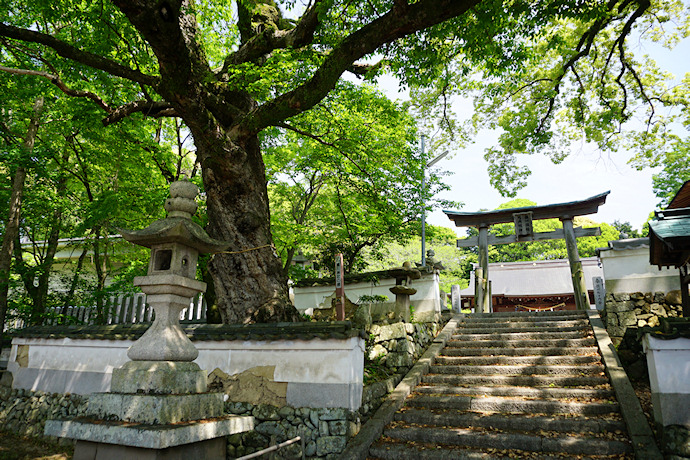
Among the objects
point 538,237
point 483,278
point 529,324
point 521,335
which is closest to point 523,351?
point 521,335

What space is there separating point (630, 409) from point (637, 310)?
5.18m

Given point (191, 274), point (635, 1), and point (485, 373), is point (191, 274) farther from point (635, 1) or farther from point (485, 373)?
point (635, 1)

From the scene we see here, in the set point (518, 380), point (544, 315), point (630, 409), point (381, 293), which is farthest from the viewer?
point (381, 293)

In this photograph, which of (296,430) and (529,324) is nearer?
(296,430)

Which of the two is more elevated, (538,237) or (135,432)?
(538,237)

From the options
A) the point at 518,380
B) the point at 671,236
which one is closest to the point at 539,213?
the point at 518,380

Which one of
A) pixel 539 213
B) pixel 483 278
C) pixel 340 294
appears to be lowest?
pixel 340 294

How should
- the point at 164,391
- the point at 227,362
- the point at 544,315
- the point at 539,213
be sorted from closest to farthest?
the point at 164,391
the point at 227,362
the point at 544,315
the point at 539,213

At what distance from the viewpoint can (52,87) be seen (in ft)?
26.3

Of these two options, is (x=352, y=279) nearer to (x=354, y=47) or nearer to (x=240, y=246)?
(x=240, y=246)

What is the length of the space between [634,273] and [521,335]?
339cm

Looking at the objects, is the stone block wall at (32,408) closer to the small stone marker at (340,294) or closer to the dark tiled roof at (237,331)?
the dark tiled roof at (237,331)

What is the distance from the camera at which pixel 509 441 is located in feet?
17.6

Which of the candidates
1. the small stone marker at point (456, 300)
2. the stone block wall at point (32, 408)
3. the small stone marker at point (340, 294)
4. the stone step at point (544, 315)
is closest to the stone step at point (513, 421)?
the small stone marker at point (340, 294)
